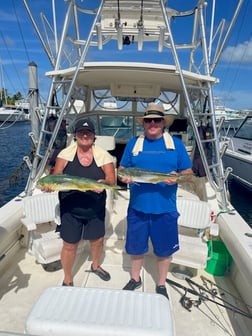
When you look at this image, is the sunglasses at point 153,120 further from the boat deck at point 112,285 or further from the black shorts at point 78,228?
the boat deck at point 112,285

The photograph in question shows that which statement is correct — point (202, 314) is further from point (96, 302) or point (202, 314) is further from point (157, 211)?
point (96, 302)

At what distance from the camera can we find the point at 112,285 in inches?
122

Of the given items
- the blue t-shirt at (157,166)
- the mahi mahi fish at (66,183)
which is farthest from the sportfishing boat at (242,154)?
the mahi mahi fish at (66,183)

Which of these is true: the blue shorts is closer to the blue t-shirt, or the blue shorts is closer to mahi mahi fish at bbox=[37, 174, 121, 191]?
the blue t-shirt

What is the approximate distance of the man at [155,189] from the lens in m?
2.62

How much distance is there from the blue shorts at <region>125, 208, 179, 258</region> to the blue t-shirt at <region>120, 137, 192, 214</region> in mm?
86

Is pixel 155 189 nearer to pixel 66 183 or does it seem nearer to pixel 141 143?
pixel 141 143

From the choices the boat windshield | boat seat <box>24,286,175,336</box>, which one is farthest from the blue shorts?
the boat windshield

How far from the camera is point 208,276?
133 inches

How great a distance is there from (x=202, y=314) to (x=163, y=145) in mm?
1585

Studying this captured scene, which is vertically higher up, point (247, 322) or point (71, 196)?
point (71, 196)

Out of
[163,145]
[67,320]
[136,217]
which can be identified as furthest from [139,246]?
[67,320]

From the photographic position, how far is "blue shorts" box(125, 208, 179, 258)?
2.72m

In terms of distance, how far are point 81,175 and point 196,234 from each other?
197 cm
